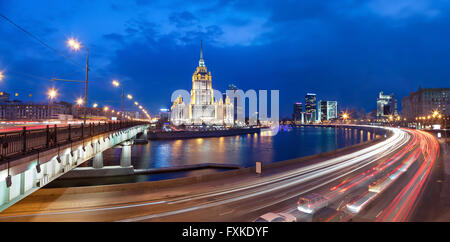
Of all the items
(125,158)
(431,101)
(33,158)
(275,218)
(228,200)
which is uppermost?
(431,101)

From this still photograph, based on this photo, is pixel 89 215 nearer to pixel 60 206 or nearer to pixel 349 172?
pixel 60 206

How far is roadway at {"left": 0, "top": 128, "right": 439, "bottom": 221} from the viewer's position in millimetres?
9992

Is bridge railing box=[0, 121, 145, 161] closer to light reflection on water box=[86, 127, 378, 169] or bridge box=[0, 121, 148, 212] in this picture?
bridge box=[0, 121, 148, 212]

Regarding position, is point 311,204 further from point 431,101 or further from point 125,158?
point 431,101

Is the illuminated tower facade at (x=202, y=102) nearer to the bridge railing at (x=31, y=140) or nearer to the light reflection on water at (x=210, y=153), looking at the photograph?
the light reflection on water at (x=210, y=153)

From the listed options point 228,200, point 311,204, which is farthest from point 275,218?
point 228,200

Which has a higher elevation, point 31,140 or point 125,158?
point 31,140

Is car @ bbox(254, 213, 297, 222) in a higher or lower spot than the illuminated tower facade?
lower

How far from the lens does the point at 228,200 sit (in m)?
12.0

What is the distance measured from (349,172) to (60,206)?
65.7ft

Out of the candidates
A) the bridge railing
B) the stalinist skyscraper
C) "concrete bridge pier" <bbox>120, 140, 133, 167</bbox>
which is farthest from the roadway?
the stalinist skyscraper

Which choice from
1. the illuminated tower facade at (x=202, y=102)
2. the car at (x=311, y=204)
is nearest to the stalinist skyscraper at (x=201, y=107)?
the illuminated tower facade at (x=202, y=102)
